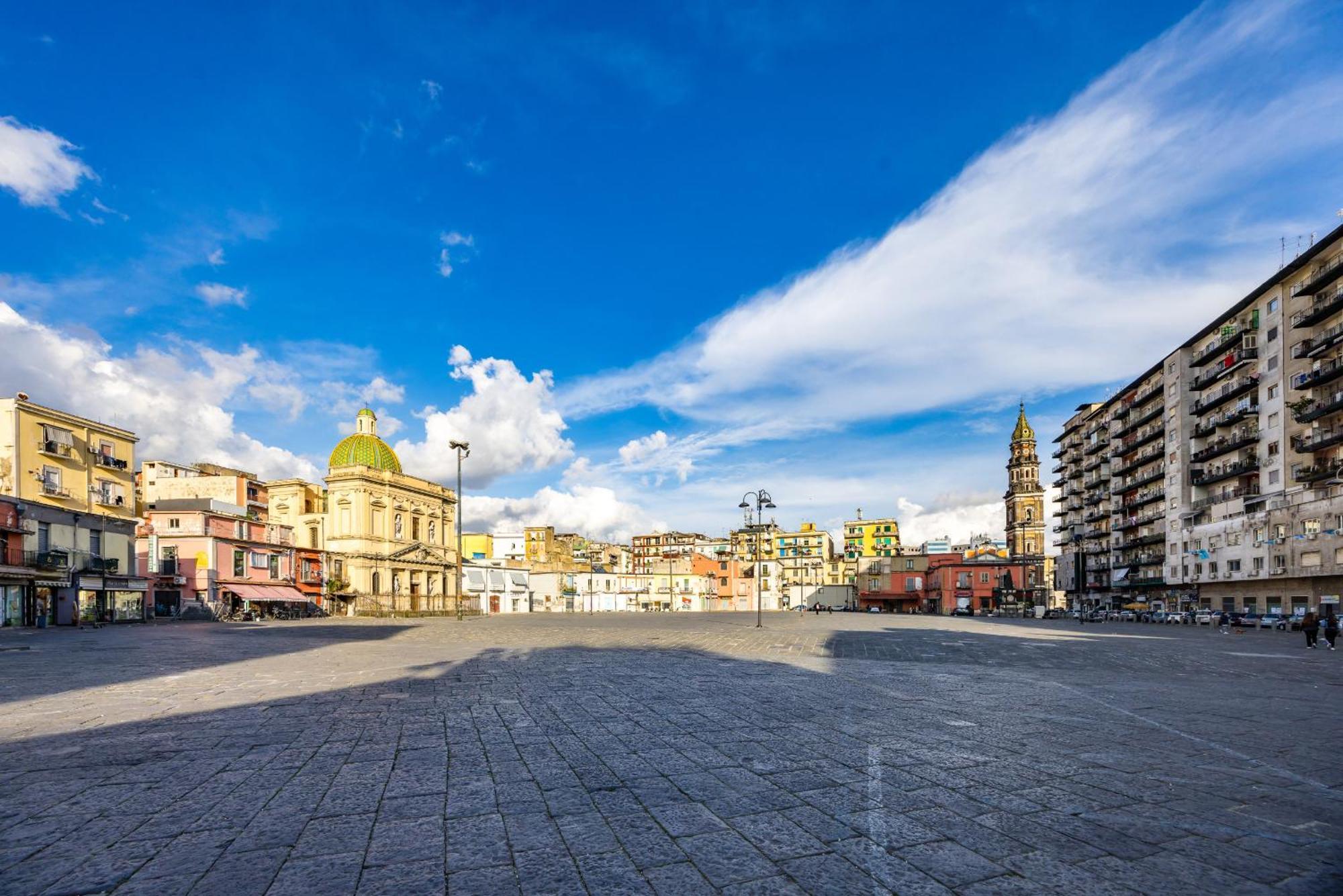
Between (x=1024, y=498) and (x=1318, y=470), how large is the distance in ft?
259

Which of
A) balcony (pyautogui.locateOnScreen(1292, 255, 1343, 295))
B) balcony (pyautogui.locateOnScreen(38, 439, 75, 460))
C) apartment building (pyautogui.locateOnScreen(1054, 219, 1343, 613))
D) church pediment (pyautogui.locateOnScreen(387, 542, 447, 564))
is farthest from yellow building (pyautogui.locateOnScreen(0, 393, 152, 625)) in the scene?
balcony (pyautogui.locateOnScreen(1292, 255, 1343, 295))

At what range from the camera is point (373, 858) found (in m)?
4.81

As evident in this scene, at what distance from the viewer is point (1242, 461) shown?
2324 inches

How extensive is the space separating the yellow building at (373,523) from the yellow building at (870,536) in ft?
360

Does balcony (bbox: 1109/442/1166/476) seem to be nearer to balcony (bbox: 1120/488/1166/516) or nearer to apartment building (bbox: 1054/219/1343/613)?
apartment building (bbox: 1054/219/1343/613)

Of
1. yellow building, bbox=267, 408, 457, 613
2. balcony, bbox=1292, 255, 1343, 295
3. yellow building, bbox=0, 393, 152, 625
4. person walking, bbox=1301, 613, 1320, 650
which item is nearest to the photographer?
person walking, bbox=1301, 613, 1320, 650

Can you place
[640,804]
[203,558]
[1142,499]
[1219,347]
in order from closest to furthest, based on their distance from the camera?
[640,804] < [203,558] < [1219,347] < [1142,499]

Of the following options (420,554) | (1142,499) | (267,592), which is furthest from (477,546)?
(1142,499)

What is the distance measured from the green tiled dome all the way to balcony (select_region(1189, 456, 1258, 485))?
7784cm

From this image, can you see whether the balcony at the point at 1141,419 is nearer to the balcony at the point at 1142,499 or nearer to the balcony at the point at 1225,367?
the balcony at the point at 1142,499

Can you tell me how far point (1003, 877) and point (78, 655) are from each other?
24740 mm

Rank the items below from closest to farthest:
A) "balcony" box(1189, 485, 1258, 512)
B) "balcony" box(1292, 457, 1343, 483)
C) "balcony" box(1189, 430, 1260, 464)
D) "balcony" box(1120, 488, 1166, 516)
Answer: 1. "balcony" box(1292, 457, 1343, 483)
2. "balcony" box(1189, 430, 1260, 464)
3. "balcony" box(1189, 485, 1258, 512)
4. "balcony" box(1120, 488, 1166, 516)

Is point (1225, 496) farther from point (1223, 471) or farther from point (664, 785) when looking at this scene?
point (664, 785)

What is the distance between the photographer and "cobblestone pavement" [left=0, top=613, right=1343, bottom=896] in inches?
181
